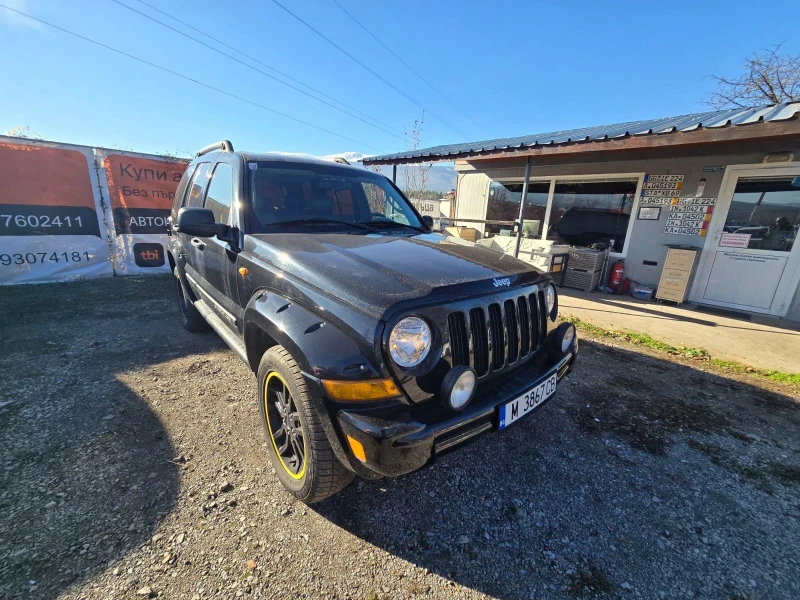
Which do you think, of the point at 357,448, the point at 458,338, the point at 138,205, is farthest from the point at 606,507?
the point at 138,205

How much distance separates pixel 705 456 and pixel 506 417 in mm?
1843

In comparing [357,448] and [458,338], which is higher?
[458,338]

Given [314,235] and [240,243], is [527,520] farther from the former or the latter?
[240,243]

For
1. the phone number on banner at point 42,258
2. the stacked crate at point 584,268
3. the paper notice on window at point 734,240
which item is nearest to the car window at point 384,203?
the stacked crate at point 584,268

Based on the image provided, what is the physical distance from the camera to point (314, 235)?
237 centimetres

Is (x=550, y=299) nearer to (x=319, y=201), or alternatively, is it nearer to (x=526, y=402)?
(x=526, y=402)

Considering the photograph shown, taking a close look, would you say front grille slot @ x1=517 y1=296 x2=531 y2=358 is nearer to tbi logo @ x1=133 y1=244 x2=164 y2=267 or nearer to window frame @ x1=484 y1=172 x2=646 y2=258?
window frame @ x1=484 y1=172 x2=646 y2=258

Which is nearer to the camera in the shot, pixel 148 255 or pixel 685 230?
pixel 685 230

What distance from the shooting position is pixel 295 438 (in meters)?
1.89

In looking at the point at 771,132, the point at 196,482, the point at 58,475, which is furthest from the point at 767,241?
the point at 58,475

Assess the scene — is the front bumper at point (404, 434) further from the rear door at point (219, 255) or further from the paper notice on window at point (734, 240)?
the paper notice on window at point (734, 240)

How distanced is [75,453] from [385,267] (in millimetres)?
2362

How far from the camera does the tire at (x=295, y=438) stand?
1.65 m

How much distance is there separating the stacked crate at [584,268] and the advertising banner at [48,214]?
960 centimetres
